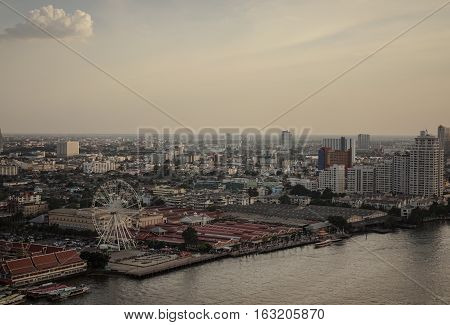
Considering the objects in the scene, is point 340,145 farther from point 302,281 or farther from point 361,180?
point 302,281

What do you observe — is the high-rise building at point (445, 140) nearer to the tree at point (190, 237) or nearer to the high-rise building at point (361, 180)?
the high-rise building at point (361, 180)

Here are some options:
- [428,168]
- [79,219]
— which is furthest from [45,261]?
[428,168]

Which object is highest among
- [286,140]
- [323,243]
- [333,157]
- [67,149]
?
[286,140]

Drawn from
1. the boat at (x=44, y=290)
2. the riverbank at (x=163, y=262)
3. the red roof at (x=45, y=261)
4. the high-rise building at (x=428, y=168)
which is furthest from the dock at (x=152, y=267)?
the high-rise building at (x=428, y=168)

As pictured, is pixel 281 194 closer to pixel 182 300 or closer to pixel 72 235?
pixel 72 235

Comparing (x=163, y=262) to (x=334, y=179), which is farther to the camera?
(x=334, y=179)
